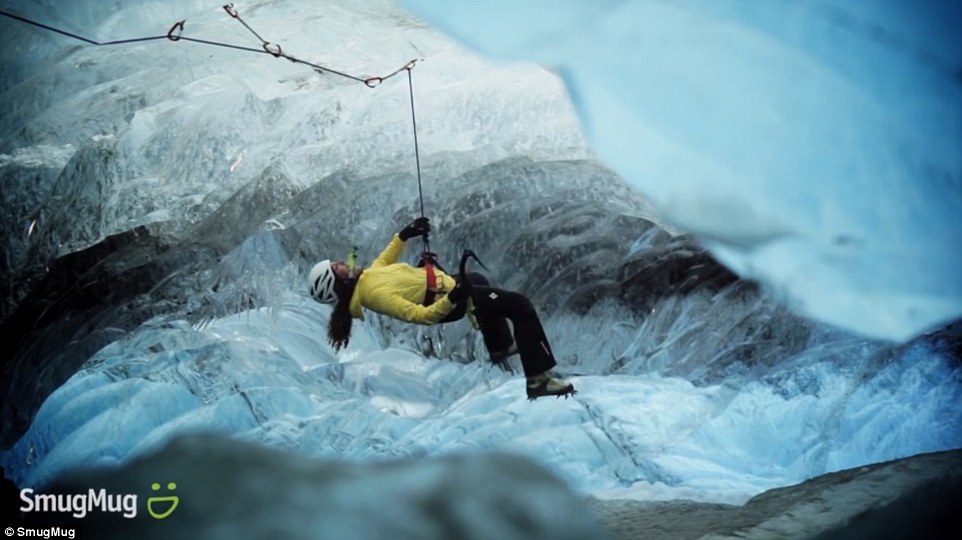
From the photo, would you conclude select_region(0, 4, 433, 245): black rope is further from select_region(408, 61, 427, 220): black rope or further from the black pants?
the black pants

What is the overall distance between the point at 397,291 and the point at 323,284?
27cm

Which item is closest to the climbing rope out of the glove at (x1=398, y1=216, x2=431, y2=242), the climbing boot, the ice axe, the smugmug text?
the glove at (x1=398, y1=216, x2=431, y2=242)

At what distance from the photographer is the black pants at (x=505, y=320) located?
4.16 meters

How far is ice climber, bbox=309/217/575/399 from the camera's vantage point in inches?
163

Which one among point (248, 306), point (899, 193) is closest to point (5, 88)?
point (248, 306)

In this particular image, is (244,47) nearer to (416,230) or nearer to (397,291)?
(416,230)

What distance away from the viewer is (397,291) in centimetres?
421

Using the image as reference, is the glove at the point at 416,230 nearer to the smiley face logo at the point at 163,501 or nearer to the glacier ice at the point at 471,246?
the glacier ice at the point at 471,246

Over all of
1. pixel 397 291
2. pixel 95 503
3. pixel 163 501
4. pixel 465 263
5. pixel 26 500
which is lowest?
pixel 26 500

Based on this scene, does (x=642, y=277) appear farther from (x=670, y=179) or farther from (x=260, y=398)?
(x=260, y=398)

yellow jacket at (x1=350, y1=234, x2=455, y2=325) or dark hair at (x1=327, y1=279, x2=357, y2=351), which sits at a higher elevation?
yellow jacket at (x1=350, y1=234, x2=455, y2=325)

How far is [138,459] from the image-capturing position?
4.14 m

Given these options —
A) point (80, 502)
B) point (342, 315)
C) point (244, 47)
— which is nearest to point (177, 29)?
point (244, 47)

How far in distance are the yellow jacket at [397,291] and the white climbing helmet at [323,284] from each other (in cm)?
8
